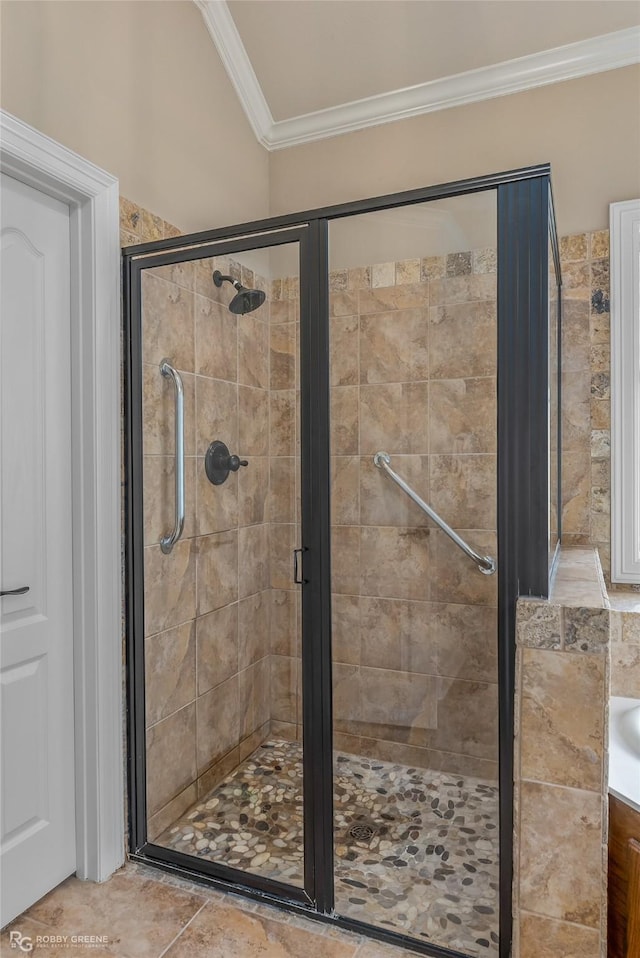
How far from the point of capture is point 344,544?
159cm

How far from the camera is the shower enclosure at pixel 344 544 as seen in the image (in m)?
1.42

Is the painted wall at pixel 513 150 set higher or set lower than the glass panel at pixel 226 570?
higher

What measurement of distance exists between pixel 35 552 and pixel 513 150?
227 centimetres

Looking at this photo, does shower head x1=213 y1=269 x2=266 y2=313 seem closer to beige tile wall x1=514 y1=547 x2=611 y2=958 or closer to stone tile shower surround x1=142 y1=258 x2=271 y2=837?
stone tile shower surround x1=142 y1=258 x2=271 y2=837

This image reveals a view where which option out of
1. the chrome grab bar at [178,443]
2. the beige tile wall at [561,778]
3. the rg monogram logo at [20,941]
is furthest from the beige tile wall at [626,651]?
the rg monogram logo at [20,941]

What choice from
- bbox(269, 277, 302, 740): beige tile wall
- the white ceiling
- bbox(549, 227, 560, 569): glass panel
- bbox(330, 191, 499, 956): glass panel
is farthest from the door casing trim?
bbox(549, 227, 560, 569): glass panel

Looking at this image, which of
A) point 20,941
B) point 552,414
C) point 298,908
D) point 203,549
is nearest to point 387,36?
point 552,414

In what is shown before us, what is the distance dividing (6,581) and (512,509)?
1.33m

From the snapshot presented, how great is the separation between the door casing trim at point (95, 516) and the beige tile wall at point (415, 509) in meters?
0.72

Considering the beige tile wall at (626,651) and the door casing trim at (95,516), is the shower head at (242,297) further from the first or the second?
the beige tile wall at (626,651)

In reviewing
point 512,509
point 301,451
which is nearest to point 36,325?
point 301,451

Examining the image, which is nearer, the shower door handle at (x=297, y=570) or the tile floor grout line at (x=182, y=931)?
the tile floor grout line at (x=182, y=931)

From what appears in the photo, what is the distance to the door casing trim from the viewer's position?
5.73 ft

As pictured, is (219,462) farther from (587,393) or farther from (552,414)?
(587,393)
